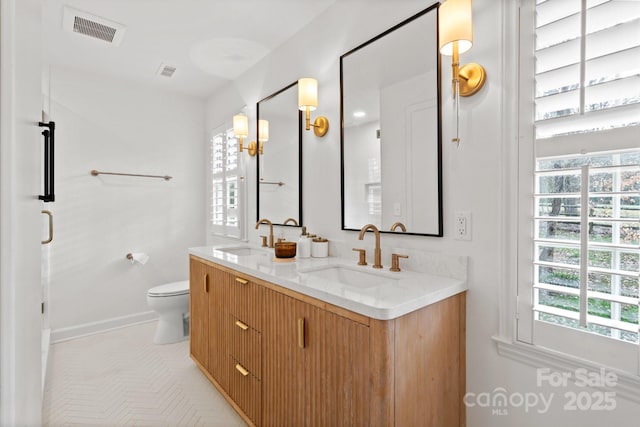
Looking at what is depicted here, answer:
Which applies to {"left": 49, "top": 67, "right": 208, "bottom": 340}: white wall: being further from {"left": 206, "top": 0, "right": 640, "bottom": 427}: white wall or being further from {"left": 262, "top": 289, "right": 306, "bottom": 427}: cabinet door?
{"left": 206, "top": 0, "right": 640, "bottom": 427}: white wall

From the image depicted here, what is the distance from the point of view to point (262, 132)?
2.68m

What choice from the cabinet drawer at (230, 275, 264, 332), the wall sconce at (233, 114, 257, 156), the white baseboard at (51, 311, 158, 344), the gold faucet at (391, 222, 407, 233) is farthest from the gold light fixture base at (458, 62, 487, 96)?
the white baseboard at (51, 311, 158, 344)

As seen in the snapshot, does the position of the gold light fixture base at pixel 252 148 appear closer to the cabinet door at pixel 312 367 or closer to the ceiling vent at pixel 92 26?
the ceiling vent at pixel 92 26

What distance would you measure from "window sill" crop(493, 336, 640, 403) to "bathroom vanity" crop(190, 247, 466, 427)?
7.0 inches

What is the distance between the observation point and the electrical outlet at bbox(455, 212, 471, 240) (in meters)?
1.40

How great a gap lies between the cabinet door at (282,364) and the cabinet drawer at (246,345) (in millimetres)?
54

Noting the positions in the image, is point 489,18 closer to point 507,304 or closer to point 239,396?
point 507,304

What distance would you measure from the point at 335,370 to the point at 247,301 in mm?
669

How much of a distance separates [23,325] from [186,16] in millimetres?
2107

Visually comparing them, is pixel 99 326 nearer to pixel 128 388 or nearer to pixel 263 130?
pixel 128 388

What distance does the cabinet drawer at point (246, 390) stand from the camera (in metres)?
1.61

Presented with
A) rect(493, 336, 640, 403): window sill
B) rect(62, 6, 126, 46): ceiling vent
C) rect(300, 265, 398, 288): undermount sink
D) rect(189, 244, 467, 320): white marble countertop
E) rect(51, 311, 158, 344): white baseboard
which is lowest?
rect(51, 311, 158, 344): white baseboard

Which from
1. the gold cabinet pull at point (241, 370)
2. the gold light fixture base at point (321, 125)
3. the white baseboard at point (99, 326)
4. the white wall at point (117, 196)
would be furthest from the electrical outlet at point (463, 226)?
the white baseboard at point (99, 326)

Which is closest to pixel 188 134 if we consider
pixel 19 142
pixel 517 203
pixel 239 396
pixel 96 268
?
pixel 96 268
